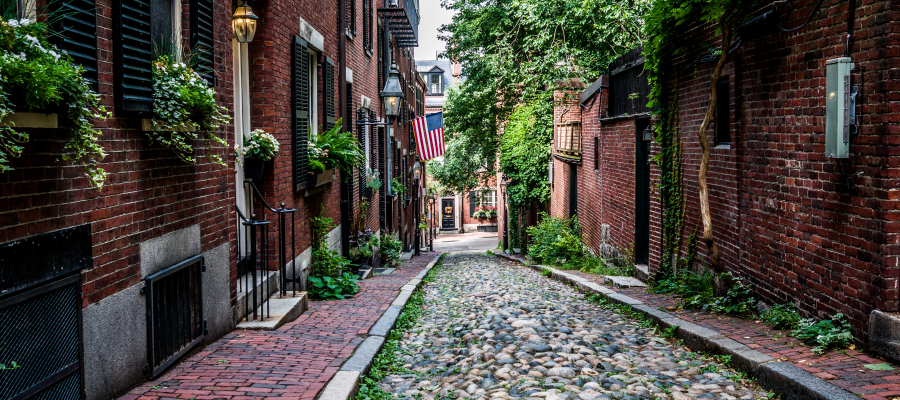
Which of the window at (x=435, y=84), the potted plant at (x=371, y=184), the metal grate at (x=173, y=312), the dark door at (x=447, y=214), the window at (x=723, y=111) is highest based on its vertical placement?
the window at (x=435, y=84)

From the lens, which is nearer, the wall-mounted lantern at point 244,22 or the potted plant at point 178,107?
the potted plant at point 178,107

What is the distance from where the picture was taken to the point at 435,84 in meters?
55.0

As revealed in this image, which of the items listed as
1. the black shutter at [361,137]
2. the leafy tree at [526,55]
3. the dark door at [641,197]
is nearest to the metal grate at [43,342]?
the dark door at [641,197]

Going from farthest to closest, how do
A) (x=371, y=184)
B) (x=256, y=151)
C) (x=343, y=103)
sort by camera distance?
(x=371, y=184) < (x=343, y=103) < (x=256, y=151)

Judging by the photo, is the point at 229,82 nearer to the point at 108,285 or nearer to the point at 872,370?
the point at 108,285

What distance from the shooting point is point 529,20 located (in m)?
17.8

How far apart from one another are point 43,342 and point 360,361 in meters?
2.65

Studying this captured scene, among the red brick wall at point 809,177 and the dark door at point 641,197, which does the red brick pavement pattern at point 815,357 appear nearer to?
the red brick wall at point 809,177

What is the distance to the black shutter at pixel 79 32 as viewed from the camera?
11.5 feet

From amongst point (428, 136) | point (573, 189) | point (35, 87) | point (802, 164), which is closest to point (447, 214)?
point (573, 189)

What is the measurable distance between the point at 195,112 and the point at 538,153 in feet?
61.9

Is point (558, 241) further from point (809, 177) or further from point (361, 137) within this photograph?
point (809, 177)

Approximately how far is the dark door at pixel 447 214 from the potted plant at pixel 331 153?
44.5 m

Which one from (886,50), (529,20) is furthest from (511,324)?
(529,20)
